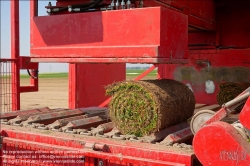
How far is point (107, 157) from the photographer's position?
2.67 m

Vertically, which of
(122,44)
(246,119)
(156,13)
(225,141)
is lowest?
(225,141)

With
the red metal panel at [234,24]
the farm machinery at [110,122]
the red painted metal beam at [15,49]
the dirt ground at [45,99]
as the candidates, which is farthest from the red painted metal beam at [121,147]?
the dirt ground at [45,99]

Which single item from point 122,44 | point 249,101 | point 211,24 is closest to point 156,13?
point 122,44

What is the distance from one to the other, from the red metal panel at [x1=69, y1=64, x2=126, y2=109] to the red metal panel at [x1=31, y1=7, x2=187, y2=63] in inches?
92.0

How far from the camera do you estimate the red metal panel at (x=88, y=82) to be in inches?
237

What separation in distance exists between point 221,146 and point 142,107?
2.62 ft

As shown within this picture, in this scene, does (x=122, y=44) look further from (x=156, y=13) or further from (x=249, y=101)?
(x=249, y=101)

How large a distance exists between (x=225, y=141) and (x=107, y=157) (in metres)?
0.90

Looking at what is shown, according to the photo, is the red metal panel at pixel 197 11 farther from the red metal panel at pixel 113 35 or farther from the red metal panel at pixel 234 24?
the red metal panel at pixel 113 35

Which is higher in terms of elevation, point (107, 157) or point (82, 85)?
point (82, 85)

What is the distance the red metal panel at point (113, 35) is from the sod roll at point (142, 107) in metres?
0.28

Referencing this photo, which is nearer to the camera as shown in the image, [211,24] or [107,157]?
[107,157]

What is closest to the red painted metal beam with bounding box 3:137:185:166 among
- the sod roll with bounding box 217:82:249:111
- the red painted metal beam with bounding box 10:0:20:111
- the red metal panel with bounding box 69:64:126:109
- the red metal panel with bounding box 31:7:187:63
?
the red metal panel with bounding box 31:7:187:63

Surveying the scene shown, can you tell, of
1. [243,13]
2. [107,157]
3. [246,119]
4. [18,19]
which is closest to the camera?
[246,119]
